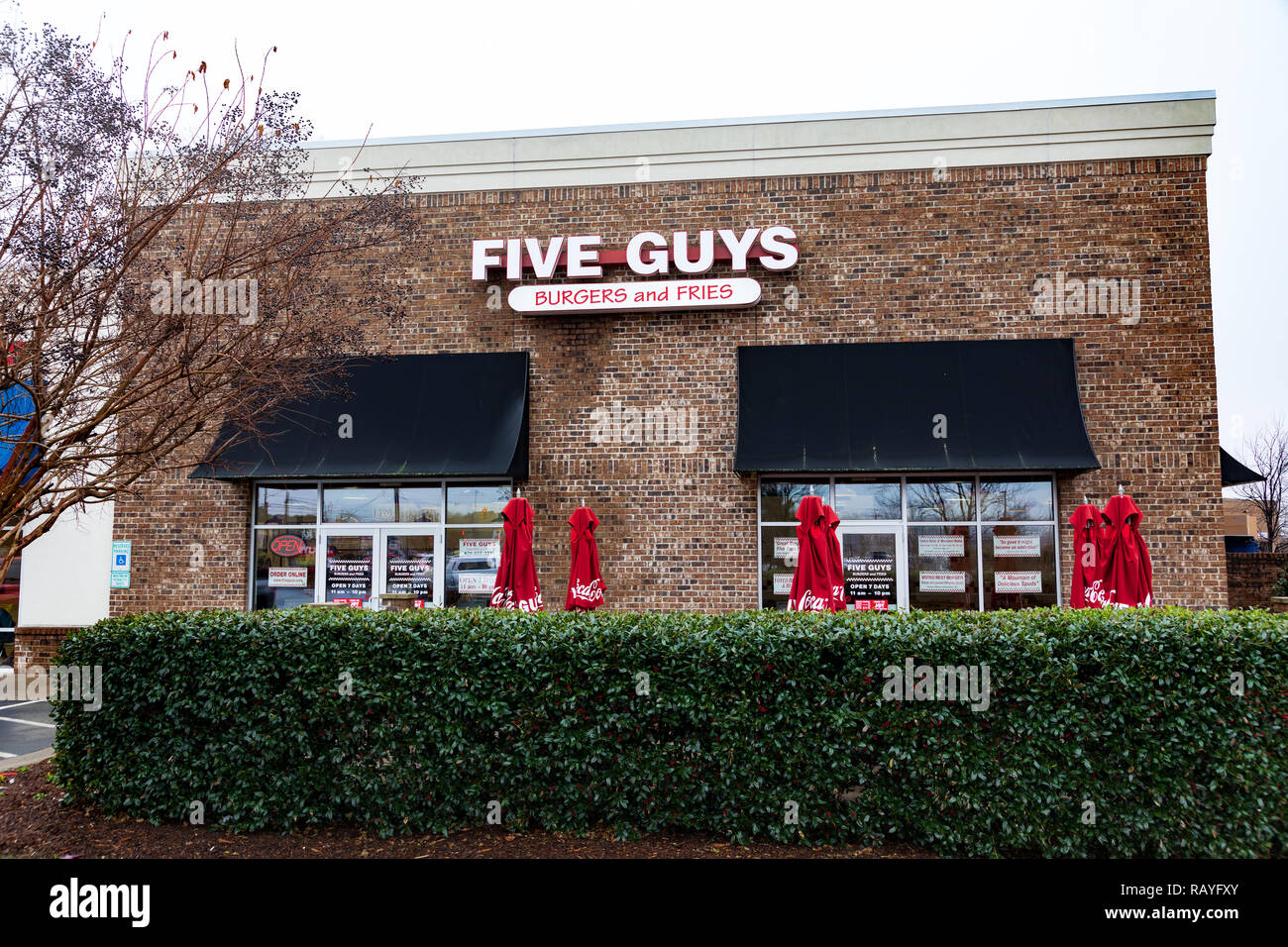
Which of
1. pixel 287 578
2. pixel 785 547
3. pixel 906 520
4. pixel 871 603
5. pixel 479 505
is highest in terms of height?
pixel 479 505

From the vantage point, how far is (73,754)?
5.84m

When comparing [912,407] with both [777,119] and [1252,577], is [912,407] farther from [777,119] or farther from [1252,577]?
[1252,577]

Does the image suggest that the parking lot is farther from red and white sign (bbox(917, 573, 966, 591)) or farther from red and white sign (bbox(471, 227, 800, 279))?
red and white sign (bbox(917, 573, 966, 591))

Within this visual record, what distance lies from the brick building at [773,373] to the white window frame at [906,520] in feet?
0.10

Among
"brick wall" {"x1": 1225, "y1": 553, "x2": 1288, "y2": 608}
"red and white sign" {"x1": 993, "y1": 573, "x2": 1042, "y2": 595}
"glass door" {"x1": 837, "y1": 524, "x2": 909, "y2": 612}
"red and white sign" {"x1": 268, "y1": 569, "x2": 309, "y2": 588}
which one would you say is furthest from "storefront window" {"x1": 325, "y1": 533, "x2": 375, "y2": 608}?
"brick wall" {"x1": 1225, "y1": 553, "x2": 1288, "y2": 608}

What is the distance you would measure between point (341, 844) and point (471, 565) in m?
5.93

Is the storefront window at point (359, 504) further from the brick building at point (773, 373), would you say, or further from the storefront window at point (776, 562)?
the storefront window at point (776, 562)

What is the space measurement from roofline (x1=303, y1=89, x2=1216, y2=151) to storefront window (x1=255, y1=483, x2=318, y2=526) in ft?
16.7

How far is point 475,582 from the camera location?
11125 millimetres

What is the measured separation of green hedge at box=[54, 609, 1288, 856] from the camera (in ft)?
16.6

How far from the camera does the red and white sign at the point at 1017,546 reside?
10.6 meters

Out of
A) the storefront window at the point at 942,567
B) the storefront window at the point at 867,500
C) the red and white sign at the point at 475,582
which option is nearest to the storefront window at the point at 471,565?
the red and white sign at the point at 475,582

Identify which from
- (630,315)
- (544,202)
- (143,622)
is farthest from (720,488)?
(143,622)

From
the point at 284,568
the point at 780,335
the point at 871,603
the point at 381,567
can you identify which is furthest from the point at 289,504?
the point at 871,603
